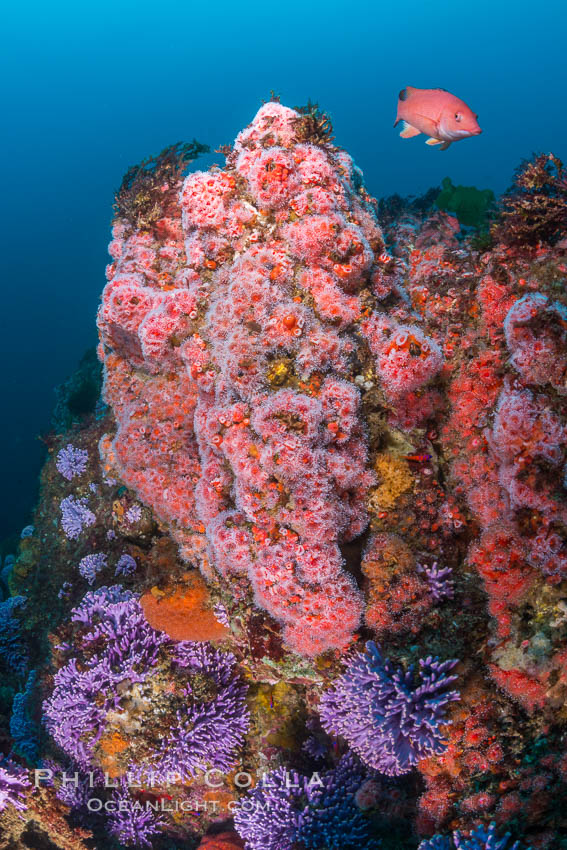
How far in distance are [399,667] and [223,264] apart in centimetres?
392

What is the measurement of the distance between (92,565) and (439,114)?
6.62m

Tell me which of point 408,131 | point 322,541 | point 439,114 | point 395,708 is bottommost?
point 395,708

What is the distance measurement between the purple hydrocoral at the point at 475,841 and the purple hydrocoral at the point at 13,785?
172 inches

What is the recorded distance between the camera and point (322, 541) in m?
3.50

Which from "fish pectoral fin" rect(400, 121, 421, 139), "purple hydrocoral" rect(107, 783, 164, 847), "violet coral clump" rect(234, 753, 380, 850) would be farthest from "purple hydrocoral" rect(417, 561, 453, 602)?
"fish pectoral fin" rect(400, 121, 421, 139)

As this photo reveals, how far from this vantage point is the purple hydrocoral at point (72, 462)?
6.79m

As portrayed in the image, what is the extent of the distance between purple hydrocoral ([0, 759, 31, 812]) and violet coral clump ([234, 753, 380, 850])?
8.44 ft

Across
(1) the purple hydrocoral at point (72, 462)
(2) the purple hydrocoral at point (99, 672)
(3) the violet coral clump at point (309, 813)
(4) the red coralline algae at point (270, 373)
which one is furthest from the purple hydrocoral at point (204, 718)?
(1) the purple hydrocoral at point (72, 462)

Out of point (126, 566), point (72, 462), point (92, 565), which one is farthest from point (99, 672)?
point (72, 462)

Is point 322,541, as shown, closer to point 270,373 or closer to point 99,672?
point 270,373

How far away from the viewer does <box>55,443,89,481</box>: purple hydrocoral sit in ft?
22.3

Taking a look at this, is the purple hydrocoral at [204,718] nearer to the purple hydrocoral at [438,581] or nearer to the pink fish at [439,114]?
the purple hydrocoral at [438,581]

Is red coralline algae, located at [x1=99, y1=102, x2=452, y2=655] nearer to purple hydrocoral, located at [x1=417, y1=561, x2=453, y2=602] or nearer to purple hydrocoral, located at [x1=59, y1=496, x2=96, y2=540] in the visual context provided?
purple hydrocoral, located at [x1=417, y1=561, x2=453, y2=602]

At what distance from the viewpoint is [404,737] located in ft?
10.7
